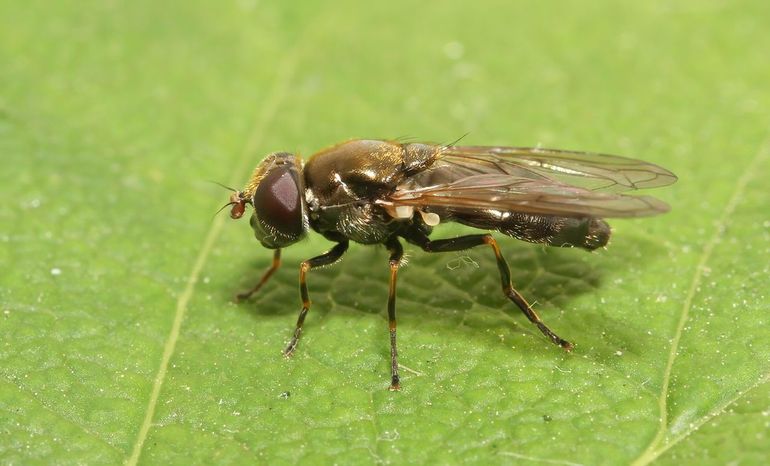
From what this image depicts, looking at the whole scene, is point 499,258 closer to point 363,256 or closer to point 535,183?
point 535,183

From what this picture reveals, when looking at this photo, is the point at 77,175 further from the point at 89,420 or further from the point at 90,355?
the point at 89,420

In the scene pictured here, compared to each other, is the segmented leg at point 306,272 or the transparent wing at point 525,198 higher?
the transparent wing at point 525,198

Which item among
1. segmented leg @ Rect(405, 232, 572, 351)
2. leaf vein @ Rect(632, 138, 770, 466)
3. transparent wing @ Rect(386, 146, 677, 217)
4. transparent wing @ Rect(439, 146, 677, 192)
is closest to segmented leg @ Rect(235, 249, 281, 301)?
segmented leg @ Rect(405, 232, 572, 351)

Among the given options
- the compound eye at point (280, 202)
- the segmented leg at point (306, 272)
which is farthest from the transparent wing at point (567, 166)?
the compound eye at point (280, 202)

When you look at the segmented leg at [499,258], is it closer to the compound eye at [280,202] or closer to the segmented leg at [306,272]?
the segmented leg at [306,272]

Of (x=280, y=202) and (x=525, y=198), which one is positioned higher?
(x=525, y=198)

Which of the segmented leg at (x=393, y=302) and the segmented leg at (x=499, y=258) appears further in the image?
the segmented leg at (x=499, y=258)

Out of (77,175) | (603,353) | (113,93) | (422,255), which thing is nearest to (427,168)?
(422,255)

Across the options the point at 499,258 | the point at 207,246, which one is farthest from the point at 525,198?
the point at 207,246

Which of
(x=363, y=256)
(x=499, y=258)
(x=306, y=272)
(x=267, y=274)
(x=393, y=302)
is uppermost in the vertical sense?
(x=499, y=258)
